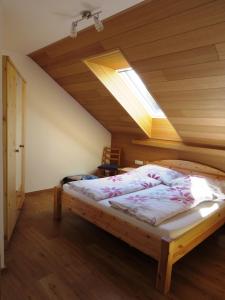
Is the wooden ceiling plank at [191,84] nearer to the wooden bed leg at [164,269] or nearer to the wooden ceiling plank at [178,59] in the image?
the wooden ceiling plank at [178,59]

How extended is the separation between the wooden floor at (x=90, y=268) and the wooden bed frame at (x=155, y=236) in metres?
0.22

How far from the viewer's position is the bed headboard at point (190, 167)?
3.27 meters

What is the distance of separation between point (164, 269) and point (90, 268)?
0.67 metres

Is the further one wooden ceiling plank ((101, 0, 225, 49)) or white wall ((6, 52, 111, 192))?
white wall ((6, 52, 111, 192))

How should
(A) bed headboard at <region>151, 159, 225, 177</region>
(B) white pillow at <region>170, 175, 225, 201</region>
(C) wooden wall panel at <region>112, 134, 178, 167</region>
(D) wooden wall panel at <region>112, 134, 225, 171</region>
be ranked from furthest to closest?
(C) wooden wall panel at <region>112, 134, 178, 167</region>, (D) wooden wall panel at <region>112, 134, 225, 171</region>, (A) bed headboard at <region>151, 159, 225, 177</region>, (B) white pillow at <region>170, 175, 225, 201</region>

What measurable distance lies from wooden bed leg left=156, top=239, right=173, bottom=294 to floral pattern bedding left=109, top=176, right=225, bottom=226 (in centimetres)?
20

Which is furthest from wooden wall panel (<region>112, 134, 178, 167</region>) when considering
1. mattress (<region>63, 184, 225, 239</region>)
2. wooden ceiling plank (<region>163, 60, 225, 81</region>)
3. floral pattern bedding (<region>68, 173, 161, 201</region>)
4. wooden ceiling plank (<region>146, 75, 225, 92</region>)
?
wooden ceiling plank (<region>163, 60, 225, 81</region>)

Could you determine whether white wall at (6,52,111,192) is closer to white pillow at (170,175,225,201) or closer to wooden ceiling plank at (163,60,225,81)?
white pillow at (170,175,225,201)

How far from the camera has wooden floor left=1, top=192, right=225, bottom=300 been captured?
5.98ft

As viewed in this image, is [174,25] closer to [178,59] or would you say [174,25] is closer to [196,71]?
[178,59]

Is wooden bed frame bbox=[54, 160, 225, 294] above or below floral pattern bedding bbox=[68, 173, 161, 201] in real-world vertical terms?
below

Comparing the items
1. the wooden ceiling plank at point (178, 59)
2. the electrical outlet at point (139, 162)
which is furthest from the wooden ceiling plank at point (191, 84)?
the electrical outlet at point (139, 162)

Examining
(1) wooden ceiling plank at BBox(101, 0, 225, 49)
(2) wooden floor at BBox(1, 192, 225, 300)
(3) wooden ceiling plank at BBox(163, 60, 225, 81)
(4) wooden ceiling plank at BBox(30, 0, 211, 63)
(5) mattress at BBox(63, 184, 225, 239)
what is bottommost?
(2) wooden floor at BBox(1, 192, 225, 300)

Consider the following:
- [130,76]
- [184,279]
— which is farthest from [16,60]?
[184,279]
